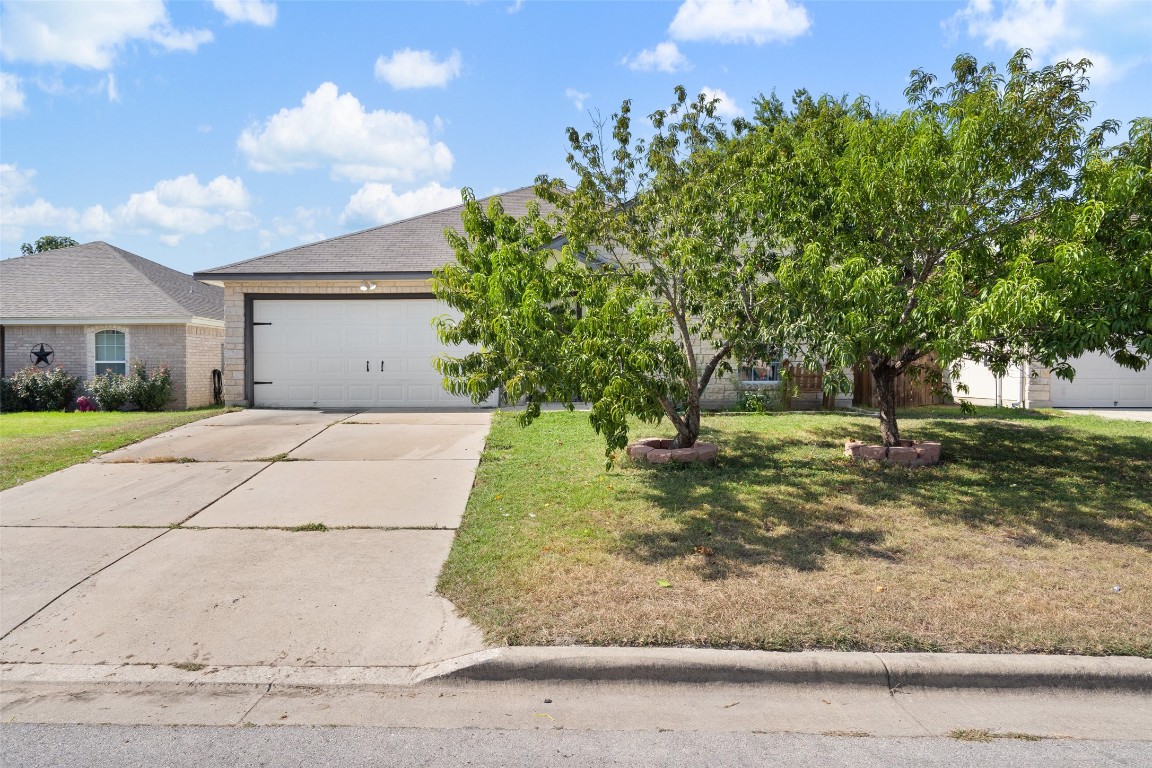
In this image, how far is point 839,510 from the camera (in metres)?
7.08

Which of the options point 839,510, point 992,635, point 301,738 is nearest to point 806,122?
point 839,510

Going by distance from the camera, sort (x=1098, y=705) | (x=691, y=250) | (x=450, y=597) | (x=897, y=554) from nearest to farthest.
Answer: (x=1098, y=705) < (x=450, y=597) < (x=897, y=554) < (x=691, y=250)

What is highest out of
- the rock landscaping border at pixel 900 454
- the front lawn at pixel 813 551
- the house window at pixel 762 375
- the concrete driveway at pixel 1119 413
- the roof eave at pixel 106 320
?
the roof eave at pixel 106 320

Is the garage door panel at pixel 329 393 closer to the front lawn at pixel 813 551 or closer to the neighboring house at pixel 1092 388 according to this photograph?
the front lawn at pixel 813 551

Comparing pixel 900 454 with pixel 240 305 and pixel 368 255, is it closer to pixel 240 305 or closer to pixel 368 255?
pixel 368 255

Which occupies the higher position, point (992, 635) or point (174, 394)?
point (174, 394)

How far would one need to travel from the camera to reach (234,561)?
592cm

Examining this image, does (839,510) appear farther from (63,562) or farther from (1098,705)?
(63,562)

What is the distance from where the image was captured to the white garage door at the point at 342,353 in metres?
15.6

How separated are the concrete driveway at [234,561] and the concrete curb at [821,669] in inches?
15.8

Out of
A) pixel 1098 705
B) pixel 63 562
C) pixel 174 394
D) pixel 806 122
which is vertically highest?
pixel 806 122

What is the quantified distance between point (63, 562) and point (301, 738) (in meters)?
3.60

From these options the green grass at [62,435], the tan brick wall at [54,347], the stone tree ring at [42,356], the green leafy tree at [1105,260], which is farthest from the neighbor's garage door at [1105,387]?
the stone tree ring at [42,356]

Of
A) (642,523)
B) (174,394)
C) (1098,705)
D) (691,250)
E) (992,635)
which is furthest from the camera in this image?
(174,394)
